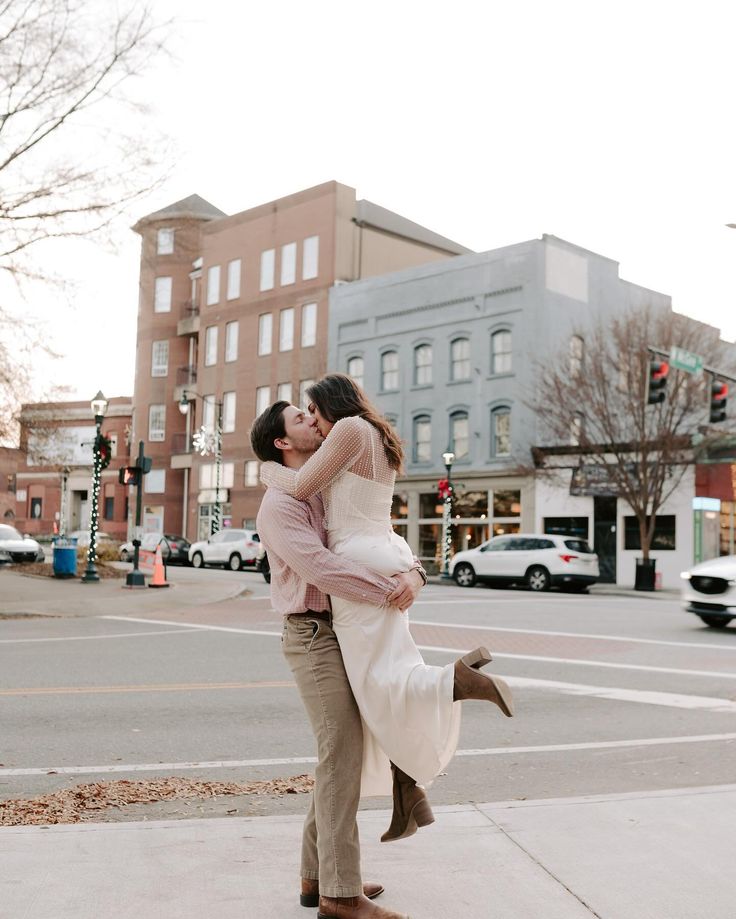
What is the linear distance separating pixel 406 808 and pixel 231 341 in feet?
163

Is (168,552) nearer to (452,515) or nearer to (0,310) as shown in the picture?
(452,515)

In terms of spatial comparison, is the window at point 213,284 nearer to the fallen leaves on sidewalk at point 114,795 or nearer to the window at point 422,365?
the window at point 422,365

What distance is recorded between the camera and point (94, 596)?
20.3 meters

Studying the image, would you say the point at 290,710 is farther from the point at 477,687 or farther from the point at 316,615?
the point at 477,687

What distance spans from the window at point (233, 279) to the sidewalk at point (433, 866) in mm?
49039

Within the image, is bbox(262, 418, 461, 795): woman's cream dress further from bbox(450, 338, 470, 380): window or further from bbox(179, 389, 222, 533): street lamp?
bbox(179, 389, 222, 533): street lamp

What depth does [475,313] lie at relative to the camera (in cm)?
4034

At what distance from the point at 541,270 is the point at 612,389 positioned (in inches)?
342

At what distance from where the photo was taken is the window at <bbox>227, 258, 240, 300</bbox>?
171 feet

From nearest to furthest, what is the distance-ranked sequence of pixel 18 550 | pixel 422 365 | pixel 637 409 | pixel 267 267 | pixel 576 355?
1. pixel 18 550
2. pixel 637 409
3. pixel 576 355
4. pixel 422 365
5. pixel 267 267

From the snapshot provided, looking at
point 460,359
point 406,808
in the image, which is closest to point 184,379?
point 460,359

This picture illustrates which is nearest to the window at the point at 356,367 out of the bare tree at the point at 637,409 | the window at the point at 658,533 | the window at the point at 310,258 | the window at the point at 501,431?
the window at the point at 310,258

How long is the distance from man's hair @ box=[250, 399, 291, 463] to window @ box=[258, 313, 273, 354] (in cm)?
4650

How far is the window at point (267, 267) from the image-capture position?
50156 mm
